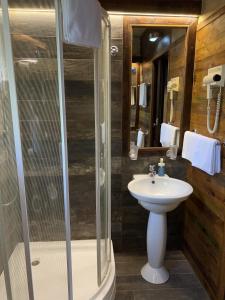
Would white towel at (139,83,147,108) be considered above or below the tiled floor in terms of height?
above

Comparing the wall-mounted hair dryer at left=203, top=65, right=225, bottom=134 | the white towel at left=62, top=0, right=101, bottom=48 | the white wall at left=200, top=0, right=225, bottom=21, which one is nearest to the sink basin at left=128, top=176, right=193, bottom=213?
the wall-mounted hair dryer at left=203, top=65, right=225, bottom=134

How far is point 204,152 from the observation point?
185 centimetres

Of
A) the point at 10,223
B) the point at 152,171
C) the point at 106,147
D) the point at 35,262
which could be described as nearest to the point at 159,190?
the point at 152,171

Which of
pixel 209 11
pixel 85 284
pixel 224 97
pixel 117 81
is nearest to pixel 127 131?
pixel 117 81

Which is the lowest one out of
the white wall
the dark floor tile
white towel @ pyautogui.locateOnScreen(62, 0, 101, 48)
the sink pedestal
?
the dark floor tile

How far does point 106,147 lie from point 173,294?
1345 millimetres

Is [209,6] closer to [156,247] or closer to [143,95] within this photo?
[143,95]

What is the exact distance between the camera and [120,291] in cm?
198

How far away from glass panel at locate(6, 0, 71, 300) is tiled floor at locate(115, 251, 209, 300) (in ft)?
2.28

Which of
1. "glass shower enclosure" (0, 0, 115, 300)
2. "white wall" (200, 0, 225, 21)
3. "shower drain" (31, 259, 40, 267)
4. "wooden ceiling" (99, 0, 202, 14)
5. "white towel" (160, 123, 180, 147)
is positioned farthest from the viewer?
"white towel" (160, 123, 180, 147)

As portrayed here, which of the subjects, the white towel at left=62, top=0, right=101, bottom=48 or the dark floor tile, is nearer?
the white towel at left=62, top=0, right=101, bottom=48

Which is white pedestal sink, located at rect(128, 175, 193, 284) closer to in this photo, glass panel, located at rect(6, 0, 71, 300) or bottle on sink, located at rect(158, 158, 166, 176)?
bottle on sink, located at rect(158, 158, 166, 176)

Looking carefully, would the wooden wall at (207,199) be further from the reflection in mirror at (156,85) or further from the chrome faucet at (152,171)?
the chrome faucet at (152,171)

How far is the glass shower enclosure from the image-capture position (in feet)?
3.80
